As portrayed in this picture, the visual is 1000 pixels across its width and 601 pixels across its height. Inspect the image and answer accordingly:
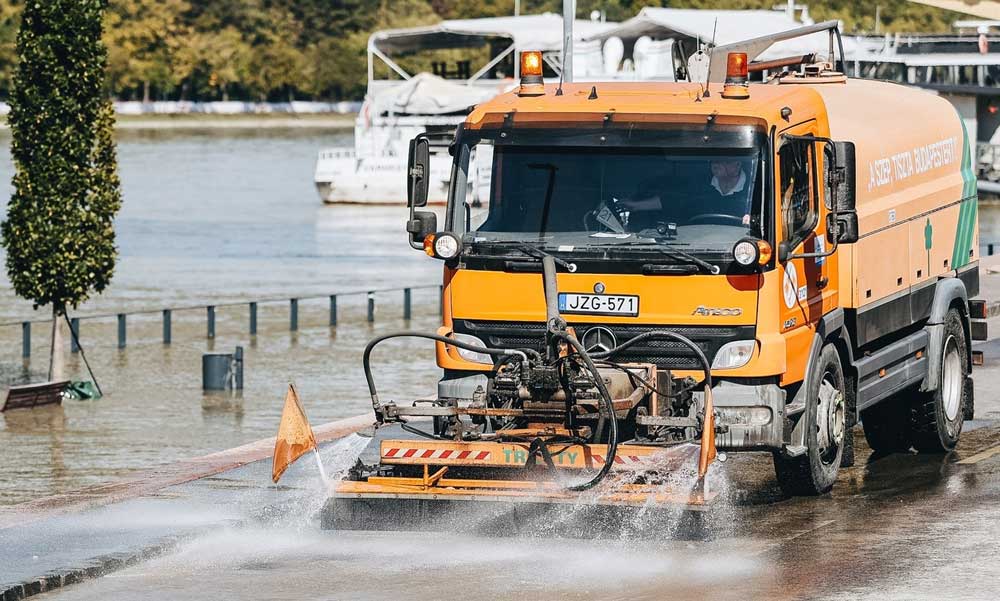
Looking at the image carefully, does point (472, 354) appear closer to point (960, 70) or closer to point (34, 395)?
point (34, 395)

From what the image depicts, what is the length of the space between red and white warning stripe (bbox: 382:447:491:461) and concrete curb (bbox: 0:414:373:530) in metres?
2.46

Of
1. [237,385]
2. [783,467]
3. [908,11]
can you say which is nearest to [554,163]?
[783,467]

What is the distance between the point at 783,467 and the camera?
12.8 m

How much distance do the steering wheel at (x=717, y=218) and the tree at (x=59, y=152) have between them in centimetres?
1521

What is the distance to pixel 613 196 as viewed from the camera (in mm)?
12195

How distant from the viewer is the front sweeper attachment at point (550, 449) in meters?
11.2

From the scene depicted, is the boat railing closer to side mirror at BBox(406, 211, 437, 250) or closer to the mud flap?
the mud flap

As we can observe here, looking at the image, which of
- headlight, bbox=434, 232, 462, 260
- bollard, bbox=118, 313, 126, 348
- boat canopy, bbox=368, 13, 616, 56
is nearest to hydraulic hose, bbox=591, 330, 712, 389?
headlight, bbox=434, 232, 462, 260

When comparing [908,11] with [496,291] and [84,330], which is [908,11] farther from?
[496,291]

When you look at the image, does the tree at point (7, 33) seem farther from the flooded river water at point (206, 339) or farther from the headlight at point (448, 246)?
the headlight at point (448, 246)

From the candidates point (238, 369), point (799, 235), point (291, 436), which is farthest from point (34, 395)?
point (799, 235)

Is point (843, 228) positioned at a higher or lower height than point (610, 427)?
higher

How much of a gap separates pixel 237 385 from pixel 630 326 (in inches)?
504

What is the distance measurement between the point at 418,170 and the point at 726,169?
201 cm
